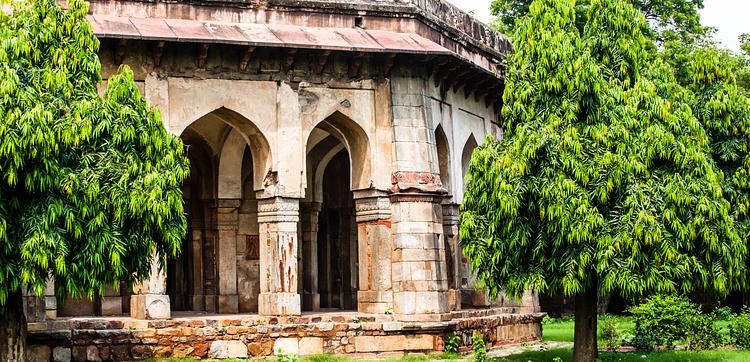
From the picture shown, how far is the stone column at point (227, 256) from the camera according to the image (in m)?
17.0

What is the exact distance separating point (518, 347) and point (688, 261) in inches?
192

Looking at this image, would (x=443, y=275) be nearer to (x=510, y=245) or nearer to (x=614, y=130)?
(x=510, y=245)

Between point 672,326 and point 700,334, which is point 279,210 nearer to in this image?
point 672,326

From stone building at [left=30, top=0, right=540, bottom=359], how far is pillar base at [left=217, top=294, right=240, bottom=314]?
2 cm

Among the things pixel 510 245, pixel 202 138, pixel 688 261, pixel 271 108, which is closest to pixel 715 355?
pixel 688 261

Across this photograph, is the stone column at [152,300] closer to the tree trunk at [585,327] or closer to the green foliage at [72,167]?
the green foliage at [72,167]

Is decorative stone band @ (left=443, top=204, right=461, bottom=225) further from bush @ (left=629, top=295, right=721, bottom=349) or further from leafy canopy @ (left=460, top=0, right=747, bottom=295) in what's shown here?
leafy canopy @ (left=460, top=0, right=747, bottom=295)

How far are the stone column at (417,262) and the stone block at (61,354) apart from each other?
424 cm

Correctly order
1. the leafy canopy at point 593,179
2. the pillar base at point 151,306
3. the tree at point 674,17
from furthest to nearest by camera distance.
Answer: the tree at point 674,17 < the pillar base at point 151,306 < the leafy canopy at point 593,179

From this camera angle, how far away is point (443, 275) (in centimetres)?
1531

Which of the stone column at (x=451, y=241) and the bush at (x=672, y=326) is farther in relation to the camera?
the stone column at (x=451, y=241)

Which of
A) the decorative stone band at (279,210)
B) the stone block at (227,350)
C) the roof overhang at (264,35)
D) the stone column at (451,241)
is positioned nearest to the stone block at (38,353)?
the stone block at (227,350)

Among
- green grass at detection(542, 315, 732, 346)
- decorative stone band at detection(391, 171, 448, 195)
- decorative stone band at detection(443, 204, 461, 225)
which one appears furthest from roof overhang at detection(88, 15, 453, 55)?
green grass at detection(542, 315, 732, 346)

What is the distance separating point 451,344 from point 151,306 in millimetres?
4015
